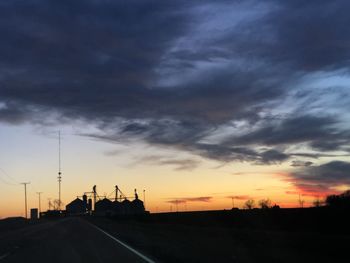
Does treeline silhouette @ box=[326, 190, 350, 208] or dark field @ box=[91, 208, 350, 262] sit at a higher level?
treeline silhouette @ box=[326, 190, 350, 208]

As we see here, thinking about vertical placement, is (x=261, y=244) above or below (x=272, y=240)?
below

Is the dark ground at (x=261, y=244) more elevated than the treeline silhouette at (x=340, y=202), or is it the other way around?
the treeline silhouette at (x=340, y=202)

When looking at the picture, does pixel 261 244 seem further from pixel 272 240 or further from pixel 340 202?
pixel 340 202

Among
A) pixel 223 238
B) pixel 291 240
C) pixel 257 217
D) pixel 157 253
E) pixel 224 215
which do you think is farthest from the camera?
pixel 224 215

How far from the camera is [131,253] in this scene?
24391mm

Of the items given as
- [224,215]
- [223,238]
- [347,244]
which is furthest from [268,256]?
[224,215]

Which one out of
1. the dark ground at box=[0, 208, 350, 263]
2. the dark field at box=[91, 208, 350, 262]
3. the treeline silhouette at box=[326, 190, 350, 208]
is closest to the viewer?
the dark field at box=[91, 208, 350, 262]

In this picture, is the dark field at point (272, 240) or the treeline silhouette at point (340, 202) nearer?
the dark field at point (272, 240)

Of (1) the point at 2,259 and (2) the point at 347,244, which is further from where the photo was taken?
(1) the point at 2,259

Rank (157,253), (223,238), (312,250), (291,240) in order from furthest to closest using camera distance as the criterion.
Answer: (157,253) < (223,238) < (291,240) < (312,250)

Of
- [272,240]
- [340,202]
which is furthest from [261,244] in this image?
[340,202]

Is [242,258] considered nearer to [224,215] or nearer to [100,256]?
[100,256]

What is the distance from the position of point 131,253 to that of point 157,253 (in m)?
1.10

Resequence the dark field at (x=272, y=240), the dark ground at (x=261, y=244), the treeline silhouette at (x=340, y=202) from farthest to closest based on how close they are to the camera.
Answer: the treeline silhouette at (x=340, y=202)
the dark ground at (x=261, y=244)
the dark field at (x=272, y=240)
